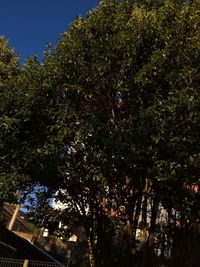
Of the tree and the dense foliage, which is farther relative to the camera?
the tree

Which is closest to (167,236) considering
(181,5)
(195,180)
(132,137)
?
(195,180)

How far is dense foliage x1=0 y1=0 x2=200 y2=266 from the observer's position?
548 inches

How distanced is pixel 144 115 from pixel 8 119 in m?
4.73

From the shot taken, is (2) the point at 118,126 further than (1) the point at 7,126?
Yes

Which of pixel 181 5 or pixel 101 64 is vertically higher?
pixel 181 5

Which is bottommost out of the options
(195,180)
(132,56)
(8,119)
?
(195,180)

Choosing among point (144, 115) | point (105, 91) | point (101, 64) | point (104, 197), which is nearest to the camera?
point (144, 115)

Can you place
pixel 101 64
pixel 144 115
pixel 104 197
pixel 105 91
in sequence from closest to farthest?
pixel 144 115 < pixel 101 64 < pixel 105 91 < pixel 104 197

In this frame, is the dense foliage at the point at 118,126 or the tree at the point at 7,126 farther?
the tree at the point at 7,126

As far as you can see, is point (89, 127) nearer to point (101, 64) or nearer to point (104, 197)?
point (101, 64)

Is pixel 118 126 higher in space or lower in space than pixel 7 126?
higher

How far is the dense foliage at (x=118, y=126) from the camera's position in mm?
13914

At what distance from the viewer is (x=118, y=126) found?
16.6 m

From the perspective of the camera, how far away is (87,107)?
56.3ft
